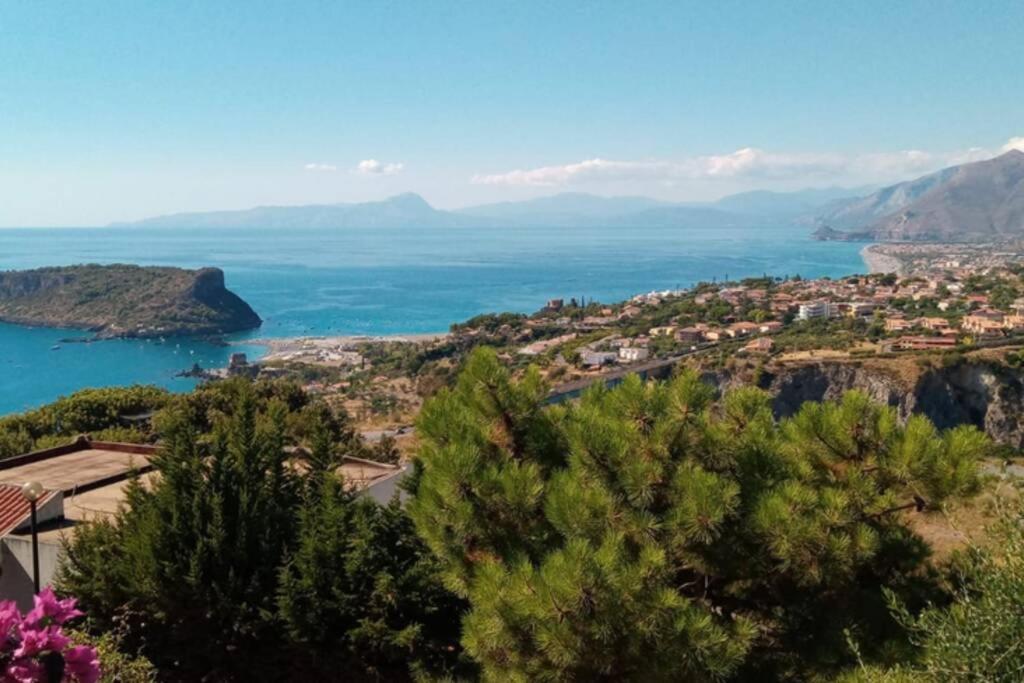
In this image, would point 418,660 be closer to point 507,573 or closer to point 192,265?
point 507,573

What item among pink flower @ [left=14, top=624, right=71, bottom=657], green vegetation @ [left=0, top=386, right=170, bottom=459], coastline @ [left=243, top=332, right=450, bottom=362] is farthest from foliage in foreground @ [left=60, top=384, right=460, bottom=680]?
coastline @ [left=243, top=332, right=450, bottom=362]

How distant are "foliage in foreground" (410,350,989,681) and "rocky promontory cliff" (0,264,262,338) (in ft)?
202

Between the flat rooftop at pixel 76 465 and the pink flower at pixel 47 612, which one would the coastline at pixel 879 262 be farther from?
the pink flower at pixel 47 612

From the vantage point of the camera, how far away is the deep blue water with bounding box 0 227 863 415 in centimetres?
A: 4828

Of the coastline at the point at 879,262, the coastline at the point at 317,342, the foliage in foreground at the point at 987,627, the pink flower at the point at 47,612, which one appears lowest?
the coastline at the point at 317,342

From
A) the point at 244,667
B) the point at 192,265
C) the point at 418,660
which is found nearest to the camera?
the point at 418,660

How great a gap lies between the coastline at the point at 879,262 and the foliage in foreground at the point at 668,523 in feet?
291

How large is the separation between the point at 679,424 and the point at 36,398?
43330 mm

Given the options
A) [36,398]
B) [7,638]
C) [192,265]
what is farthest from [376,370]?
[192,265]

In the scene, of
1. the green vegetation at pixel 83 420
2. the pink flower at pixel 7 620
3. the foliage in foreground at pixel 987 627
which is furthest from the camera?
the green vegetation at pixel 83 420

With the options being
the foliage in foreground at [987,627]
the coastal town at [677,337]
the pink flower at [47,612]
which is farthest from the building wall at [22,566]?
the coastal town at [677,337]

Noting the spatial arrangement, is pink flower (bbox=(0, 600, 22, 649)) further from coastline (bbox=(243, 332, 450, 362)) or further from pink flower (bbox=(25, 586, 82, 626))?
coastline (bbox=(243, 332, 450, 362))

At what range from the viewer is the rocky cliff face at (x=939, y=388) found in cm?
2605

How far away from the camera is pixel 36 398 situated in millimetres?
38531
